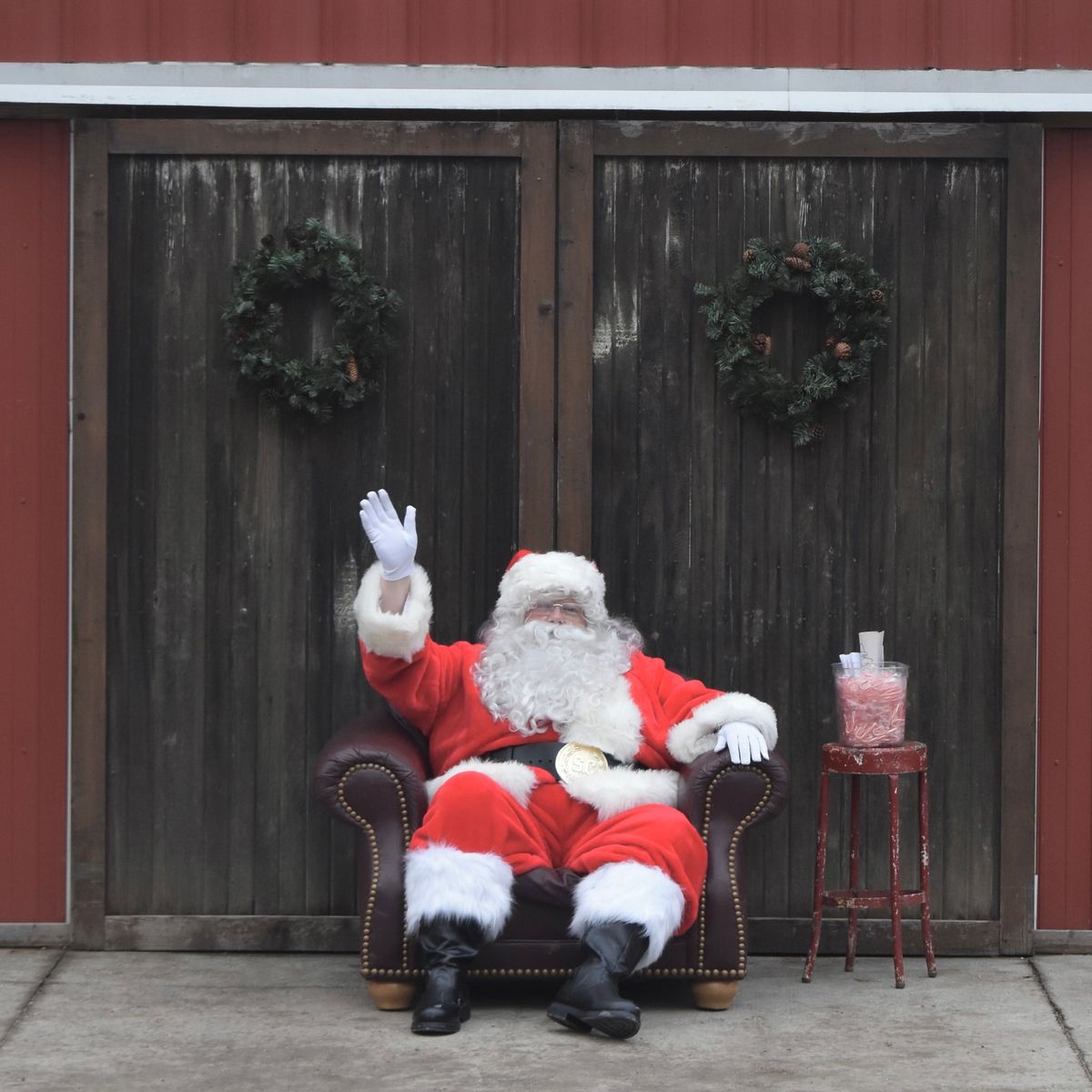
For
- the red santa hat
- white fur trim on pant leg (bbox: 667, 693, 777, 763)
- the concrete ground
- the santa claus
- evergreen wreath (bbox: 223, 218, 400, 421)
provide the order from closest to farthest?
the concrete ground, the santa claus, white fur trim on pant leg (bbox: 667, 693, 777, 763), the red santa hat, evergreen wreath (bbox: 223, 218, 400, 421)

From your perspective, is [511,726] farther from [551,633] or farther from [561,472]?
[561,472]

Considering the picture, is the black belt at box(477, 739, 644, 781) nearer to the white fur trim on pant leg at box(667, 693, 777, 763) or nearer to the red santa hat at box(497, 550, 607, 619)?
the white fur trim on pant leg at box(667, 693, 777, 763)

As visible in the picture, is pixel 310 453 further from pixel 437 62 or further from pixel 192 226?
pixel 437 62

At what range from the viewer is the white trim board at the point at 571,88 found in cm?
492

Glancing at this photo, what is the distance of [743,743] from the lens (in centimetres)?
436

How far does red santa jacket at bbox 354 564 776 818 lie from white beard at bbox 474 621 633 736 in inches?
1.1

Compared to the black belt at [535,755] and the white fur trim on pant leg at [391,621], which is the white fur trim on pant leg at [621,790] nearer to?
the black belt at [535,755]

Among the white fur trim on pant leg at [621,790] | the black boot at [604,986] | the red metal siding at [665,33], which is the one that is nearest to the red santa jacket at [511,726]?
the white fur trim on pant leg at [621,790]

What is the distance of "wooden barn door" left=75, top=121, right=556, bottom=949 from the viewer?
4.98 meters

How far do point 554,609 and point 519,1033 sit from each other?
1.21 meters

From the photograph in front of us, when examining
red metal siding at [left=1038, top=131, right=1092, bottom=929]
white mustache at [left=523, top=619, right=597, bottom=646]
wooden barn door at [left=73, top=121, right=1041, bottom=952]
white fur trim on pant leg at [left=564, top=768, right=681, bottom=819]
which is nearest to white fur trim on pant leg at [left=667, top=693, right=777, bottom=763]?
white fur trim on pant leg at [left=564, top=768, right=681, bottom=819]

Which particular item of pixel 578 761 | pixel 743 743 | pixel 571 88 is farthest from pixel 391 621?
pixel 571 88

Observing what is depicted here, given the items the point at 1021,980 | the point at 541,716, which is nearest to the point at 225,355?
the point at 541,716

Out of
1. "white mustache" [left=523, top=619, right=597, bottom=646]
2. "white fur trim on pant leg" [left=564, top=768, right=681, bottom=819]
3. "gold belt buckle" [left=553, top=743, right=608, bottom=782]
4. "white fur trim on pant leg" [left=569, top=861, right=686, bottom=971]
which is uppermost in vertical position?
"white mustache" [left=523, top=619, right=597, bottom=646]
